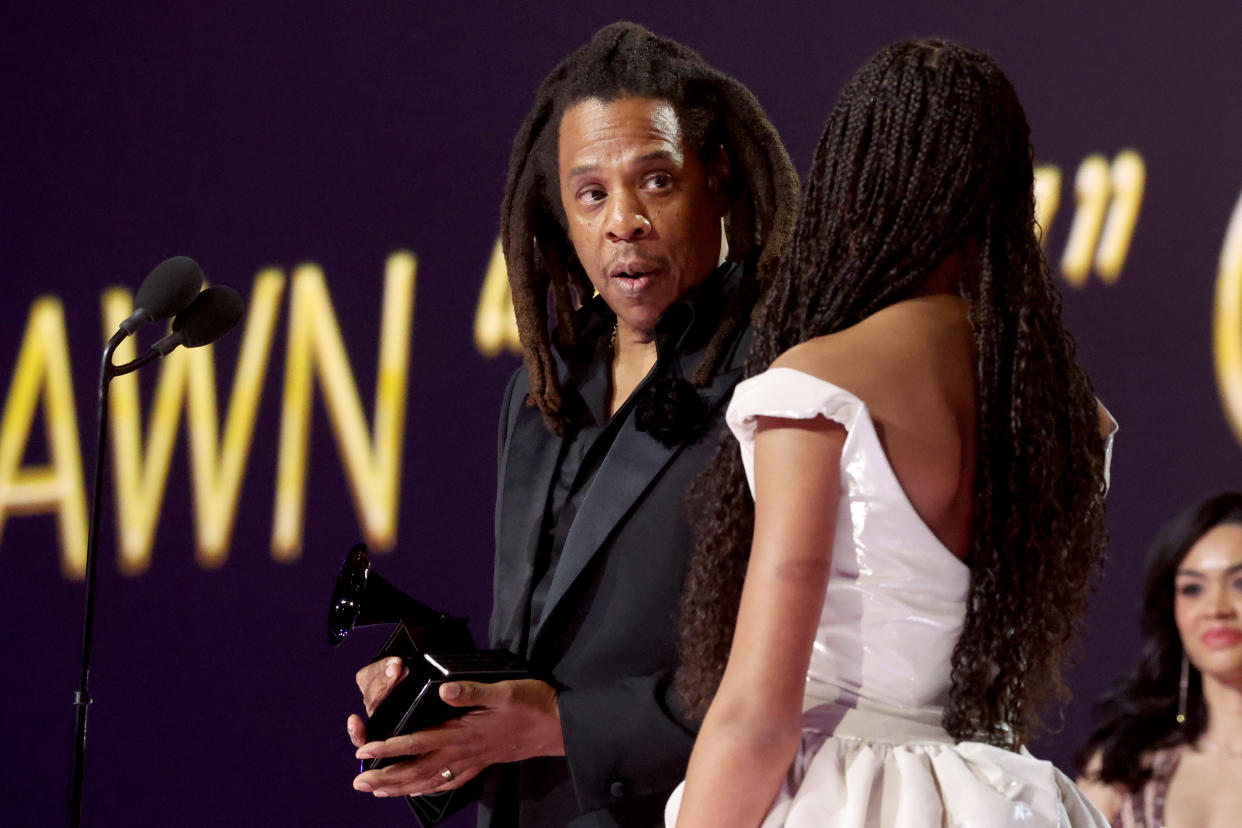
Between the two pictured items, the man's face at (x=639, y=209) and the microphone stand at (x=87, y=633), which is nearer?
the man's face at (x=639, y=209)

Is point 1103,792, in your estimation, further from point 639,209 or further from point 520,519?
point 639,209

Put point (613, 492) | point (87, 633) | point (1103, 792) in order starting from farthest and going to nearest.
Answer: point (1103, 792) < point (87, 633) < point (613, 492)

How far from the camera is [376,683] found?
5.80 feet

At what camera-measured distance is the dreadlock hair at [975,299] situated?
1.34 meters

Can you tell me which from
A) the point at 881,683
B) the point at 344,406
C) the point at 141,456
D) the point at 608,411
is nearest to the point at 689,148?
the point at 608,411

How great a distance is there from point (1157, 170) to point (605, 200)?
1.83 m

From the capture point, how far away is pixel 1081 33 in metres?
3.32

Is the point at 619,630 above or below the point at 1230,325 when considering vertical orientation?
below

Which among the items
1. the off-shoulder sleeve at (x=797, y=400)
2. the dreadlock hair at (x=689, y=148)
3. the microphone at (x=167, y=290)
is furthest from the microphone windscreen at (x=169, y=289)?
the off-shoulder sleeve at (x=797, y=400)

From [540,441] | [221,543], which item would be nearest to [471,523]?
[221,543]

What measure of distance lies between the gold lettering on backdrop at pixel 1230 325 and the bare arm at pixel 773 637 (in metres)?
2.26

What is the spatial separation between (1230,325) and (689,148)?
1.78m

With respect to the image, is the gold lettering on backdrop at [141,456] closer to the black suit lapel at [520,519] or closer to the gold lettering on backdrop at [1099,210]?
the gold lettering on backdrop at [1099,210]

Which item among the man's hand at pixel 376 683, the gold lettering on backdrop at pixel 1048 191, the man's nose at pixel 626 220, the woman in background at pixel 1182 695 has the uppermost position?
the gold lettering on backdrop at pixel 1048 191
